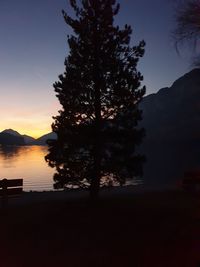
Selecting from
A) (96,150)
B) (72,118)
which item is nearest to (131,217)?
(96,150)

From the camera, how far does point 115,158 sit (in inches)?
823

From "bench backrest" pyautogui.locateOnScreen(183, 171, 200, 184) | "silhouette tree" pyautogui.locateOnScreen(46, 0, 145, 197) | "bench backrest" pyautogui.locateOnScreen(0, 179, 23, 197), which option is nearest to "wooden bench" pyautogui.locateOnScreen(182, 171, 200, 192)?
"bench backrest" pyautogui.locateOnScreen(183, 171, 200, 184)

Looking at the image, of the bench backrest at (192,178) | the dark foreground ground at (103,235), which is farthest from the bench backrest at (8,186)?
the bench backrest at (192,178)

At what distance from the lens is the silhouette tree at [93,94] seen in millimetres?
20547

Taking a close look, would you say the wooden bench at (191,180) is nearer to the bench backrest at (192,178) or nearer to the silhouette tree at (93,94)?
the bench backrest at (192,178)

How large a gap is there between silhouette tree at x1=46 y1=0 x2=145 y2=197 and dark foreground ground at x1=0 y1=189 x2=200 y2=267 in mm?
2494

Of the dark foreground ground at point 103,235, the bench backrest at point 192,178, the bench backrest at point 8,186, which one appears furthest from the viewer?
the bench backrest at point 192,178

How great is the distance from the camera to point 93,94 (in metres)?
20.7

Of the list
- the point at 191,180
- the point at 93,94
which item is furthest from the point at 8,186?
the point at 191,180

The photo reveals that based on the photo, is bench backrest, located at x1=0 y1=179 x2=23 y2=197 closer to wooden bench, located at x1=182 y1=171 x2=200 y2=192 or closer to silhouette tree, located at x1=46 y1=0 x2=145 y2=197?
silhouette tree, located at x1=46 y1=0 x2=145 y2=197

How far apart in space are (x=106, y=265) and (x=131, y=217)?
5.63 meters

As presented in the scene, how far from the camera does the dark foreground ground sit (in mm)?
10508

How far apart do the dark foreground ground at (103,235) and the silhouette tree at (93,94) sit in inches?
98.2

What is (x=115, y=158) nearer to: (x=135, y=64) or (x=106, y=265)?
(x=135, y=64)
